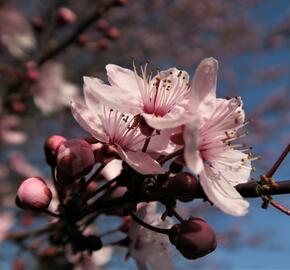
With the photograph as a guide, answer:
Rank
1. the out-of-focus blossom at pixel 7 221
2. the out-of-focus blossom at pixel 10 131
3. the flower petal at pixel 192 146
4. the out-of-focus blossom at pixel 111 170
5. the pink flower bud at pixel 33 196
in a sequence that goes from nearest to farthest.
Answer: the flower petal at pixel 192 146 → the pink flower bud at pixel 33 196 → the out-of-focus blossom at pixel 111 170 → the out-of-focus blossom at pixel 7 221 → the out-of-focus blossom at pixel 10 131

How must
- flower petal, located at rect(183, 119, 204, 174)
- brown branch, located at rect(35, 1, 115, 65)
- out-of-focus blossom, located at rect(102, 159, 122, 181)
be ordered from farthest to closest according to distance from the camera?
1. brown branch, located at rect(35, 1, 115, 65)
2. out-of-focus blossom, located at rect(102, 159, 122, 181)
3. flower petal, located at rect(183, 119, 204, 174)

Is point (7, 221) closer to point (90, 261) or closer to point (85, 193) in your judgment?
point (90, 261)

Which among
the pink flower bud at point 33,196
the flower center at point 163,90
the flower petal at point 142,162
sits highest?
the flower center at point 163,90

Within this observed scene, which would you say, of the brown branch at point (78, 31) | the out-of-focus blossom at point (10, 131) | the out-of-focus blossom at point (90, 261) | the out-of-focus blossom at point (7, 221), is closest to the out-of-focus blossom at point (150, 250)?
the out-of-focus blossom at point (90, 261)

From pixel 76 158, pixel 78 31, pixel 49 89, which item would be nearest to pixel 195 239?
pixel 76 158

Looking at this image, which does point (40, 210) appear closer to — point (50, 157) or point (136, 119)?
point (50, 157)

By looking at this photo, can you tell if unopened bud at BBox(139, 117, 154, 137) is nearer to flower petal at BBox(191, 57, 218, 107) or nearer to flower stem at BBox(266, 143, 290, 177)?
flower petal at BBox(191, 57, 218, 107)

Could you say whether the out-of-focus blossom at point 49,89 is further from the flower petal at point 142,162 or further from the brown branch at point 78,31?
the flower petal at point 142,162

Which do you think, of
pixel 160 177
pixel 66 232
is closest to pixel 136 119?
pixel 160 177

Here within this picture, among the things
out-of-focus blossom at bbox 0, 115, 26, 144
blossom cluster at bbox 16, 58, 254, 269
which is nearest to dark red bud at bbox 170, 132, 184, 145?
blossom cluster at bbox 16, 58, 254, 269
